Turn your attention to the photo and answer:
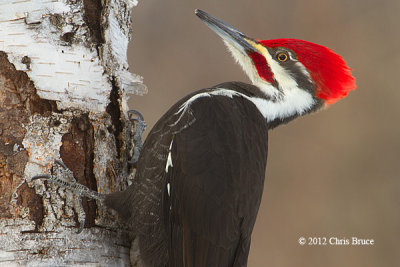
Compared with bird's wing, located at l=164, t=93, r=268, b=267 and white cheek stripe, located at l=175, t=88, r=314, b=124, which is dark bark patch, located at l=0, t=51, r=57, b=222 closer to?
bird's wing, located at l=164, t=93, r=268, b=267

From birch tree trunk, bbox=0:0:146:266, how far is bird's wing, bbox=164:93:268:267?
12.6 inches

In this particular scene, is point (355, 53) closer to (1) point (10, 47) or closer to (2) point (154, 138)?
(2) point (154, 138)

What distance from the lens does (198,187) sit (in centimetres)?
245

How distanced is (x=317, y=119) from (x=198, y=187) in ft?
8.15

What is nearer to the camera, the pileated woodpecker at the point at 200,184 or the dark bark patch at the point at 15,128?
the dark bark patch at the point at 15,128

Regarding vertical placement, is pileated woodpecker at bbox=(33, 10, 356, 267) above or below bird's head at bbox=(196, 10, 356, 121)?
below

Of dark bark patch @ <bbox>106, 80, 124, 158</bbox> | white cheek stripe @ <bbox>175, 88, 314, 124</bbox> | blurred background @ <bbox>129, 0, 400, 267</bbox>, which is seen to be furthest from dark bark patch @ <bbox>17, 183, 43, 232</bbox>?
blurred background @ <bbox>129, 0, 400, 267</bbox>

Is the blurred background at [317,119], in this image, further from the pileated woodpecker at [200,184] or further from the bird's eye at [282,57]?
the pileated woodpecker at [200,184]

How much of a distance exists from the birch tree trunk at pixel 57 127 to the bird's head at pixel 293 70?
85 cm

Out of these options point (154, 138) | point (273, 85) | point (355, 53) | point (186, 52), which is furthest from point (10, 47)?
point (355, 53)

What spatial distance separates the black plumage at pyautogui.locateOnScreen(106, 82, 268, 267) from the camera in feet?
8.02

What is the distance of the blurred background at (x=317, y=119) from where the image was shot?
434 cm

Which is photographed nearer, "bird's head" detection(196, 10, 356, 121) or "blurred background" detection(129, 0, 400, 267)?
"bird's head" detection(196, 10, 356, 121)

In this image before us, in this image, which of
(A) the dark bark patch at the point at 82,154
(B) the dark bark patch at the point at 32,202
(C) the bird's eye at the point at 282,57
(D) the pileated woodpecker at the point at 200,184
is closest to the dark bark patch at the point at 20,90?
(A) the dark bark patch at the point at 82,154
